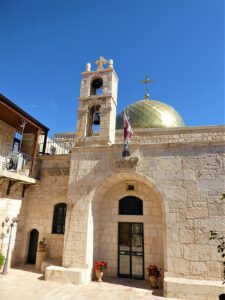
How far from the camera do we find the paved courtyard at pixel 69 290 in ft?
19.7

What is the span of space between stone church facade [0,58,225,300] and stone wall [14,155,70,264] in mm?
41

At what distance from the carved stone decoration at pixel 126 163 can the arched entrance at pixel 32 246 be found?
489 cm

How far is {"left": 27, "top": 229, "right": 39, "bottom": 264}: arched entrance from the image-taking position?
9.38 meters

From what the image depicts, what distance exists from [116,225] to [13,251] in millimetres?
4388

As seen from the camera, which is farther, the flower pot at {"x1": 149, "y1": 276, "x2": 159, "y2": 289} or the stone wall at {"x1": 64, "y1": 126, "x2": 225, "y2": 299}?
the flower pot at {"x1": 149, "y1": 276, "x2": 159, "y2": 289}

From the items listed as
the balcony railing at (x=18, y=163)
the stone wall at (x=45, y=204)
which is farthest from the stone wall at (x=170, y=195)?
the balcony railing at (x=18, y=163)

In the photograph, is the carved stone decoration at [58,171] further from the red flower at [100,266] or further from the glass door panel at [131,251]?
the red flower at [100,266]

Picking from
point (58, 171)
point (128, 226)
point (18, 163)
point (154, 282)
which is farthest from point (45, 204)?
point (154, 282)

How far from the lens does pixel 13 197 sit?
9.09 metres

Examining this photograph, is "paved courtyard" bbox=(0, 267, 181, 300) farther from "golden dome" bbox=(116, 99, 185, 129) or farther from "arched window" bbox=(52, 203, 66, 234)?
"golden dome" bbox=(116, 99, 185, 129)

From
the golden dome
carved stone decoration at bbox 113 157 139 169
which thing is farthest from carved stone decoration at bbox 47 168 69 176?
the golden dome

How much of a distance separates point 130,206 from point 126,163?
6.08 feet

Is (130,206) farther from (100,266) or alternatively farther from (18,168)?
(18,168)

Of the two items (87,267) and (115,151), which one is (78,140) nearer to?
(115,151)
